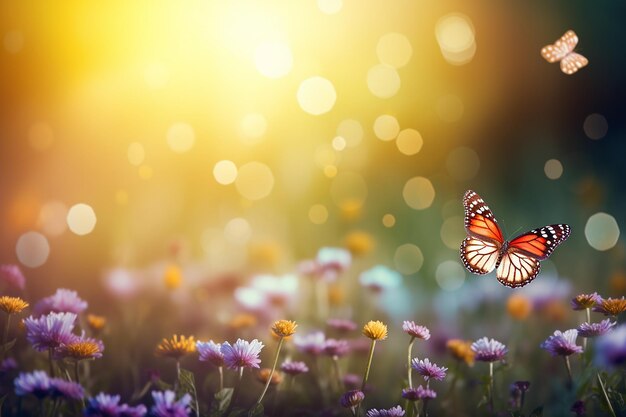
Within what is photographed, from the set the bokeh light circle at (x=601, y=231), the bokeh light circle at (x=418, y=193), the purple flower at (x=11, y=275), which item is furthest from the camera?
the bokeh light circle at (x=418, y=193)

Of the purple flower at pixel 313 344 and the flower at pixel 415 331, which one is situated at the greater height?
the flower at pixel 415 331

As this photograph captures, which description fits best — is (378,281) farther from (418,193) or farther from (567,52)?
(418,193)

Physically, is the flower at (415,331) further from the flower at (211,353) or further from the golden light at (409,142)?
the golden light at (409,142)

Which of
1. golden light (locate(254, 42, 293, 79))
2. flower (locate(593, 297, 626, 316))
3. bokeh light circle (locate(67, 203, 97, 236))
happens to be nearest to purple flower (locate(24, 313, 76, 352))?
flower (locate(593, 297, 626, 316))

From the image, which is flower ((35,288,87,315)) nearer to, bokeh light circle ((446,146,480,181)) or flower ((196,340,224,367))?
flower ((196,340,224,367))

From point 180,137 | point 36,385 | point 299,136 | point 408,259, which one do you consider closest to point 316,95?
point 299,136

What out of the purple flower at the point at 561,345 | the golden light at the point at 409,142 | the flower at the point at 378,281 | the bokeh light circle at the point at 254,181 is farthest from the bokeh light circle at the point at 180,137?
the purple flower at the point at 561,345
